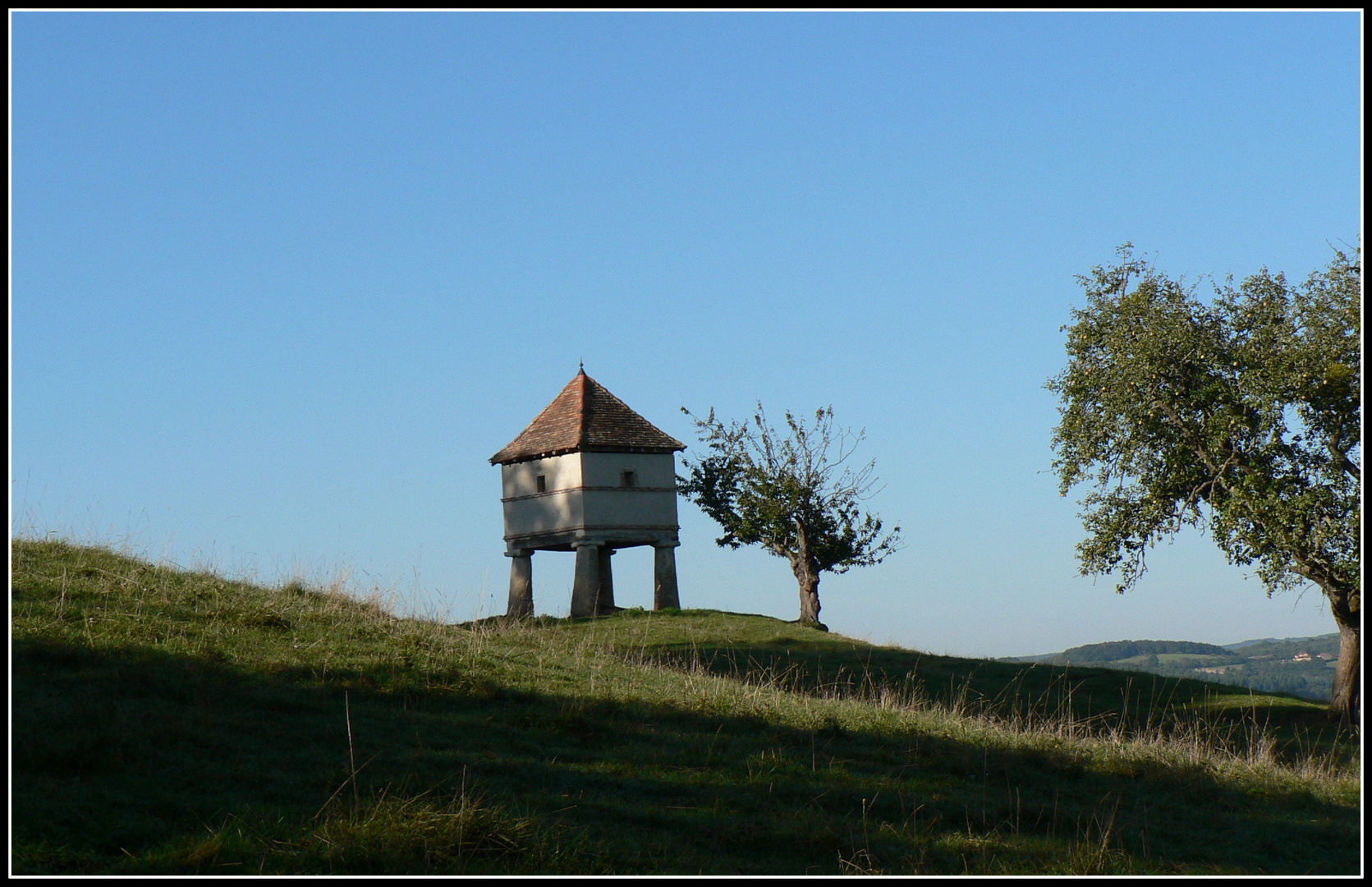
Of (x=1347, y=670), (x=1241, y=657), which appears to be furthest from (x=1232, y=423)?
(x=1241, y=657)

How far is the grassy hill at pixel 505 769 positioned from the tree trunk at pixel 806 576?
23.3 metres

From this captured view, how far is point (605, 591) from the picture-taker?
3597 centimetres

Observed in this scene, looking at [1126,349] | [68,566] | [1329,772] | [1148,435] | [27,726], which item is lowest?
[1329,772]

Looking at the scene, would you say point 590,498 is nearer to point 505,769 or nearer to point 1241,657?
point 505,769

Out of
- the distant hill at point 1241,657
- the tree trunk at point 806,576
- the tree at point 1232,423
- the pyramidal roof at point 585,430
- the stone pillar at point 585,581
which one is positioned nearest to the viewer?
the tree at point 1232,423

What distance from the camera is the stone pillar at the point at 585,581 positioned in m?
34.9

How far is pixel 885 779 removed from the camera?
11.3 meters

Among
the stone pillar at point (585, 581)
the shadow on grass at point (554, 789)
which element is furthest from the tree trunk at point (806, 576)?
the shadow on grass at point (554, 789)

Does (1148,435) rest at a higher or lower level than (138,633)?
higher

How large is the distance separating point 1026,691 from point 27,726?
19.5 meters

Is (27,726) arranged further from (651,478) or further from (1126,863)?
(651,478)

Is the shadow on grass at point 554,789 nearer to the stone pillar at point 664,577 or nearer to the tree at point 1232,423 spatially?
the tree at point 1232,423

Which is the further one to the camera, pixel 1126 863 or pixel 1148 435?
pixel 1148 435

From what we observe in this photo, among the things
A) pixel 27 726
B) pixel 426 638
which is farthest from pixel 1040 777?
pixel 27 726
